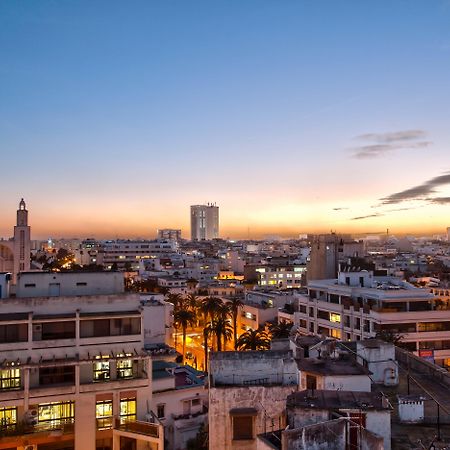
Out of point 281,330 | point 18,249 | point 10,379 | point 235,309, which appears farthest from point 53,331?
point 18,249

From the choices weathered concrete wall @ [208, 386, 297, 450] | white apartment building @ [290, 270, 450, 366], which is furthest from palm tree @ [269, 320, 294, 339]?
weathered concrete wall @ [208, 386, 297, 450]

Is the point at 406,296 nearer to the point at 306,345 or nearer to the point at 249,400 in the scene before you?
the point at 306,345

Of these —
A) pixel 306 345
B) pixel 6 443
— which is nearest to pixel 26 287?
pixel 6 443

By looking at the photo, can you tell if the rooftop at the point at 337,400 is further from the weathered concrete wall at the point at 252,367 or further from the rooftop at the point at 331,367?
the weathered concrete wall at the point at 252,367

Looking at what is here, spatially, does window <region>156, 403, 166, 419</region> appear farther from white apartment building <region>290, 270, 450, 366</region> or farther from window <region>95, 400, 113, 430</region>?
white apartment building <region>290, 270, 450, 366</region>

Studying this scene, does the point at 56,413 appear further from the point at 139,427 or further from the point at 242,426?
the point at 242,426
